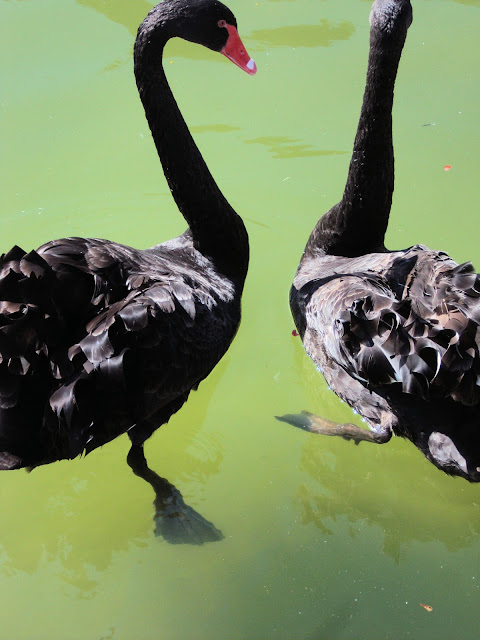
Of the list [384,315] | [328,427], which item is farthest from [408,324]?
Answer: [328,427]

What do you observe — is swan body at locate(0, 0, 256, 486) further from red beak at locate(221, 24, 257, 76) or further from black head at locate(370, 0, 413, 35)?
black head at locate(370, 0, 413, 35)

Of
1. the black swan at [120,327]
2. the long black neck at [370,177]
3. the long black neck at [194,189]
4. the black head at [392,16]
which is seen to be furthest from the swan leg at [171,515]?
the black head at [392,16]

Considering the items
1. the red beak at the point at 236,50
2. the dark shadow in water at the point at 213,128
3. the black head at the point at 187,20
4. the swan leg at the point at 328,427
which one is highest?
the black head at the point at 187,20

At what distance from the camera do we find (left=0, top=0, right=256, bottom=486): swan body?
2.67 m

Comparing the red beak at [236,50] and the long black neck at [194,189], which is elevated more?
the red beak at [236,50]

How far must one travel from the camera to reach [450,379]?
2.55 meters

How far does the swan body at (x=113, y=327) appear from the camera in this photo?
105 inches

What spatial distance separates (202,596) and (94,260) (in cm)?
151

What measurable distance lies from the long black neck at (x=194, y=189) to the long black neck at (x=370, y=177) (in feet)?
1.62

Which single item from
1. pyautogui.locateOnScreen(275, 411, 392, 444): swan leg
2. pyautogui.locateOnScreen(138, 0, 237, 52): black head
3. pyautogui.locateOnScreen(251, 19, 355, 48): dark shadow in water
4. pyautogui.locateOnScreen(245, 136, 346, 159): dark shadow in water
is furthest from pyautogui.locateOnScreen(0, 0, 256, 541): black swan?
pyautogui.locateOnScreen(251, 19, 355, 48): dark shadow in water

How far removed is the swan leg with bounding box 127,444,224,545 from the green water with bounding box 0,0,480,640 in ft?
0.17

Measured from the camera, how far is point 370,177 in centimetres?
382

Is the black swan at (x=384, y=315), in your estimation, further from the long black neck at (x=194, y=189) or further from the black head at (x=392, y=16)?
the long black neck at (x=194, y=189)

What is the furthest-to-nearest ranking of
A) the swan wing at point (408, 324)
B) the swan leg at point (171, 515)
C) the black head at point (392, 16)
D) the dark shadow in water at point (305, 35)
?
the dark shadow in water at point (305, 35) → the black head at point (392, 16) → the swan leg at point (171, 515) → the swan wing at point (408, 324)
